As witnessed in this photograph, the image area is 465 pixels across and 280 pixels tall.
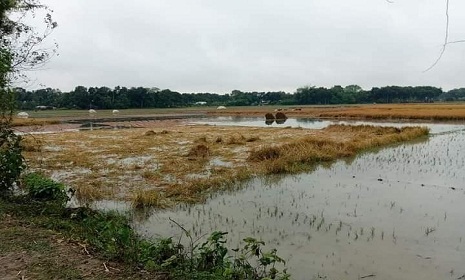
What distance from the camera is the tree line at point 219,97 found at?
79625mm

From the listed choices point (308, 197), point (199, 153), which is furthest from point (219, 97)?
point (308, 197)

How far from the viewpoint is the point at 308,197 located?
9.41 metres

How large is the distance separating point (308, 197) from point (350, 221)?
2.09 meters

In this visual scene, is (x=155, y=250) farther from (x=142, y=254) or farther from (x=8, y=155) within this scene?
(x=8, y=155)

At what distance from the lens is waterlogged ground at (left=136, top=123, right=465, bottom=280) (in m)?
5.38

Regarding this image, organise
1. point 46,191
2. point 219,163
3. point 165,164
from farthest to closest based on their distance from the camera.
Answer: point 219,163 < point 165,164 < point 46,191

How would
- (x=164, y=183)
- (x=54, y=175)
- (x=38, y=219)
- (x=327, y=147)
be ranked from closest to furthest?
(x=38, y=219) < (x=164, y=183) < (x=54, y=175) < (x=327, y=147)

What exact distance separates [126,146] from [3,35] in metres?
11.3

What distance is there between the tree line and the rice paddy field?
2466 inches

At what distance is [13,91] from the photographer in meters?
8.08

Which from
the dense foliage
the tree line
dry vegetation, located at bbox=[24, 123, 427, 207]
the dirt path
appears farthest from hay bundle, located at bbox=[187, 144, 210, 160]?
the tree line

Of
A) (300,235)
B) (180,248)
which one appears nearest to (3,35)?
(180,248)

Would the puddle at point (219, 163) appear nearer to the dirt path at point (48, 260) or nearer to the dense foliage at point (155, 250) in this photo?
the dense foliage at point (155, 250)

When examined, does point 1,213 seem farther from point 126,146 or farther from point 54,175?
point 126,146
